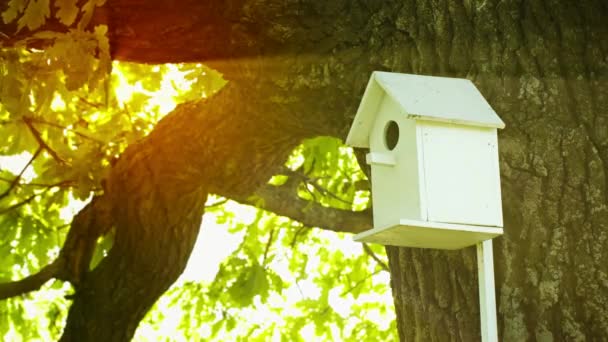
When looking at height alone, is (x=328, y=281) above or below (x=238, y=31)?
below

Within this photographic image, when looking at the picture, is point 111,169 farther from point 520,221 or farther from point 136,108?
point 520,221

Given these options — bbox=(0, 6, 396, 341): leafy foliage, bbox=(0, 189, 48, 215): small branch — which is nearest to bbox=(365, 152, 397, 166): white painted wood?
bbox=(0, 6, 396, 341): leafy foliage

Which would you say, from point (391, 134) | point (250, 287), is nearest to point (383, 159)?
point (391, 134)

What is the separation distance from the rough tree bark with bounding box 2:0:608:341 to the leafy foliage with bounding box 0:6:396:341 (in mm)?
264

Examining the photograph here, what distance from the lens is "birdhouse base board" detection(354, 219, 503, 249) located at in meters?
2.27

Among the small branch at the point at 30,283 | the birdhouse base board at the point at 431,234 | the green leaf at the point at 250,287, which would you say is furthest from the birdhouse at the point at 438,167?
the green leaf at the point at 250,287

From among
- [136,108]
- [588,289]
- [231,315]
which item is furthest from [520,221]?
[231,315]

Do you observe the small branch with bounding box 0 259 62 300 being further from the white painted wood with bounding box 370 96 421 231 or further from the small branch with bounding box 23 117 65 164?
the white painted wood with bounding box 370 96 421 231

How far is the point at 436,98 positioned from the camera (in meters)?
2.43

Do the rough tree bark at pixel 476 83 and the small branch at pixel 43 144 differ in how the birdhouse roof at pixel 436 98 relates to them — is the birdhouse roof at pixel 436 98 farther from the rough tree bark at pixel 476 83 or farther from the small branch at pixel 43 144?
the small branch at pixel 43 144

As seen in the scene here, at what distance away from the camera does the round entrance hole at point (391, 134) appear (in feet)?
8.56

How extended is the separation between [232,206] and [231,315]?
31.0 inches

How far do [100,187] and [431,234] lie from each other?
7.62 ft

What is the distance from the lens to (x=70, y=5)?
292cm
